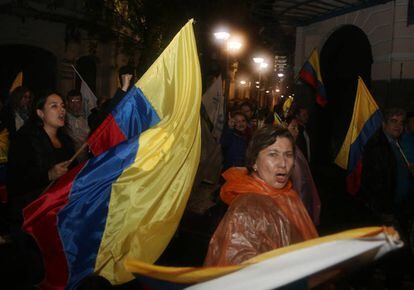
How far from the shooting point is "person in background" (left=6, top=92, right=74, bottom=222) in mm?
4406

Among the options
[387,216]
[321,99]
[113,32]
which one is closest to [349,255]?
[387,216]

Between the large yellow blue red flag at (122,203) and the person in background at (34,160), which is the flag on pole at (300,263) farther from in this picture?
the person in background at (34,160)

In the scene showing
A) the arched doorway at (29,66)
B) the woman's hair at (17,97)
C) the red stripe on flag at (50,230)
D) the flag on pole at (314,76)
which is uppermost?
the arched doorway at (29,66)

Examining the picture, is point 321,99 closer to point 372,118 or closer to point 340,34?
point 372,118

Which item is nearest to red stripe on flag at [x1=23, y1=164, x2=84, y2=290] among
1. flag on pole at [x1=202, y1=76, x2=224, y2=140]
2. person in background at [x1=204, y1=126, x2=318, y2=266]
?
person in background at [x1=204, y1=126, x2=318, y2=266]

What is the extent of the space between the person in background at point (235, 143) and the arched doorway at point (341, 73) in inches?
199

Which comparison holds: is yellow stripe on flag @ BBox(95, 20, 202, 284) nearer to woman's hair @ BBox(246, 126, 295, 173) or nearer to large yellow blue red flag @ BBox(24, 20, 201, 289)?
large yellow blue red flag @ BBox(24, 20, 201, 289)

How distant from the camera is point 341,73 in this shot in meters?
13.1

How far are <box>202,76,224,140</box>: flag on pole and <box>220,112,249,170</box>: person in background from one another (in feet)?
3.67

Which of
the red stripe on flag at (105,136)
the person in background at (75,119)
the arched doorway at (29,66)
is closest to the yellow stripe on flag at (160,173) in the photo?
the red stripe on flag at (105,136)

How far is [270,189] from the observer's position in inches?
113

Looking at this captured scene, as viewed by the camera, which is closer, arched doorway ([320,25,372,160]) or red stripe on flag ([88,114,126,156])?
red stripe on flag ([88,114,126,156])

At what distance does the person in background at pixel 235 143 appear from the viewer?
7.90 metres

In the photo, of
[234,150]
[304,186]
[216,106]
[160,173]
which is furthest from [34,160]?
[216,106]
